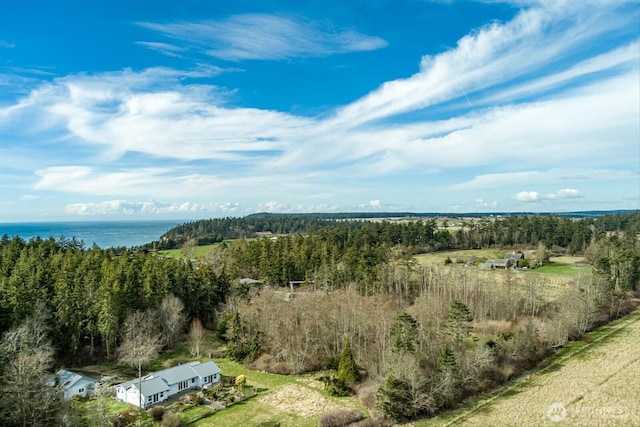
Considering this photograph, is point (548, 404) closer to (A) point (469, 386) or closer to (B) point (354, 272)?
(A) point (469, 386)

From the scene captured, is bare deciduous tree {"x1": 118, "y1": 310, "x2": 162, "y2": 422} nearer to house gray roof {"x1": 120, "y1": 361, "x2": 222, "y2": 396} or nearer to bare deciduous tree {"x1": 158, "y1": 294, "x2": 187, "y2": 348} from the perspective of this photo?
bare deciduous tree {"x1": 158, "y1": 294, "x2": 187, "y2": 348}

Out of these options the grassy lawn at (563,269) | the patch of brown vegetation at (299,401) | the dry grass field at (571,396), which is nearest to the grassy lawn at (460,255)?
the grassy lawn at (563,269)

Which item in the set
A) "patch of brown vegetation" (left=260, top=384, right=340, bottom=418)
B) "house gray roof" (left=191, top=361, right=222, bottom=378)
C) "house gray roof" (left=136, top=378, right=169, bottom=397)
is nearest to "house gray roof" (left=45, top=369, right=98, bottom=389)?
"house gray roof" (left=136, top=378, right=169, bottom=397)

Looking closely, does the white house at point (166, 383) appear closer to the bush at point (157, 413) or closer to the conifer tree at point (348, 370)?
the bush at point (157, 413)

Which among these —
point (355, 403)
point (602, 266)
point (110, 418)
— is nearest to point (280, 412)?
point (355, 403)

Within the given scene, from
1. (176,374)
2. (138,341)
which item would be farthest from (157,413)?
(138,341)

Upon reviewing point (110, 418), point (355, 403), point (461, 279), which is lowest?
point (355, 403)

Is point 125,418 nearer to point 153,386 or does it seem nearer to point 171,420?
point 171,420
